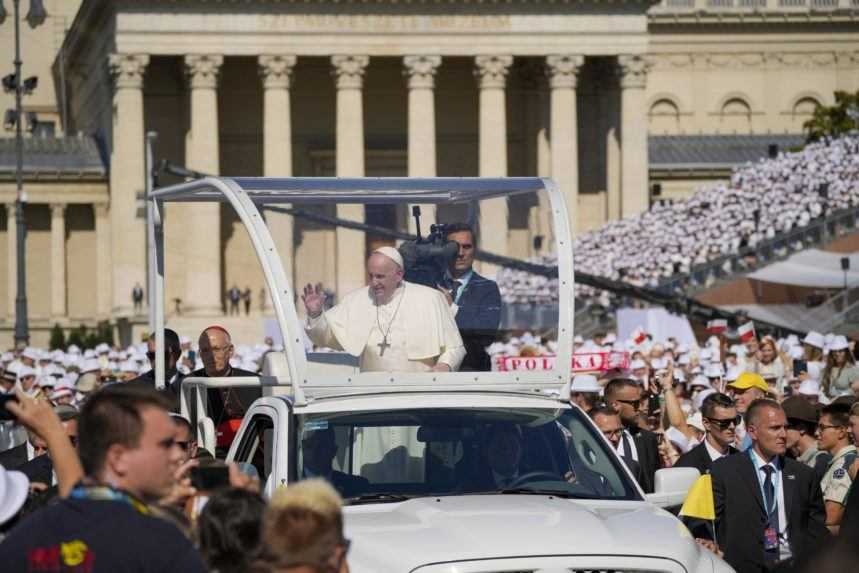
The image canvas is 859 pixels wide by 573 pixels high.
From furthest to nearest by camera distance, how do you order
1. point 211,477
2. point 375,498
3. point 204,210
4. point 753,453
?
point 204,210, point 753,453, point 375,498, point 211,477

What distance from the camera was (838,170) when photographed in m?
64.1

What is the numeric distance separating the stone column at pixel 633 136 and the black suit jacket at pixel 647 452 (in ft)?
226

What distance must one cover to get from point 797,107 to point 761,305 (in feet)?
192

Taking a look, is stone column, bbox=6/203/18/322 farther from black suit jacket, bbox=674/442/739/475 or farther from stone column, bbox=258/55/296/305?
black suit jacket, bbox=674/442/739/475

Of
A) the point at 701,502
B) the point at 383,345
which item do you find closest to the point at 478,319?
the point at 383,345

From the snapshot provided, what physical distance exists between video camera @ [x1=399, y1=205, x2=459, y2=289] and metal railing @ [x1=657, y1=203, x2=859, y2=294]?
152ft

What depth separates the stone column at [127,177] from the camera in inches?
3216

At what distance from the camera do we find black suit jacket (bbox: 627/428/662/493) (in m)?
14.5

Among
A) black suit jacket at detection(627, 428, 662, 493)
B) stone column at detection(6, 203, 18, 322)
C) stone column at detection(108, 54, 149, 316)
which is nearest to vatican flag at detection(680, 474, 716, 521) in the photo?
black suit jacket at detection(627, 428, 662, 493)

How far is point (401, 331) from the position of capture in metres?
11.9

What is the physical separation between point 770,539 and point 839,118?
8039 centimetres

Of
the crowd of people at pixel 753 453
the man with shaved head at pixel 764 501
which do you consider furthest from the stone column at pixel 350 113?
the man with shaved head at pixel 764 501

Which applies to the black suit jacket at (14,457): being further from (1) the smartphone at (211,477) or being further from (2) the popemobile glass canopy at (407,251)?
(1) the smartphone at (211,477)

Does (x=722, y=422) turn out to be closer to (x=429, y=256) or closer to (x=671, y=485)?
(x=429, y=256)
